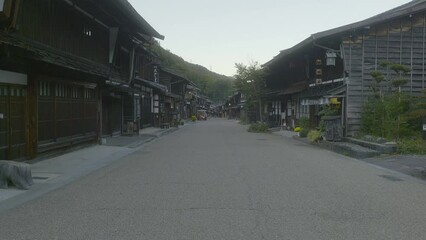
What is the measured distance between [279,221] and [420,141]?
13.7 meters

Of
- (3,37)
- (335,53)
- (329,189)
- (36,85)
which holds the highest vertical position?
(335,53)

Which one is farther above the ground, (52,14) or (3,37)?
(52,14)

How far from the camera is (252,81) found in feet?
151

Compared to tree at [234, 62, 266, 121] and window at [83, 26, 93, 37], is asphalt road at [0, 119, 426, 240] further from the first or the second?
tree at [234, 62, 266, 121]

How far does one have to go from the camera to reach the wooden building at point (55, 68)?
11.9m

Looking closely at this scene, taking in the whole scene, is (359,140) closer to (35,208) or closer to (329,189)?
(329,189)

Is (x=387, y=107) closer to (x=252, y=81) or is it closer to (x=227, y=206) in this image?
(x=227, y=206)

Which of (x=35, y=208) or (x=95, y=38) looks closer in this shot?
(x=35, y=208)

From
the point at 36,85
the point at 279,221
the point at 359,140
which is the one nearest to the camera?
the point at 279,221

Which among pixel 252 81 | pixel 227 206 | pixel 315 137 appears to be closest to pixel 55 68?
pixel 227 206

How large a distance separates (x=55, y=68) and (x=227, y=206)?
8.65 m

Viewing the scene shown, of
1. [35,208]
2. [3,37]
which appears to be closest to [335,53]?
[3,37]

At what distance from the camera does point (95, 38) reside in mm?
20812

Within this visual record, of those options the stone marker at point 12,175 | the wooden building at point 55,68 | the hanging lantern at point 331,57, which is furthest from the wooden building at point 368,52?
the stone marker at point 12,175
